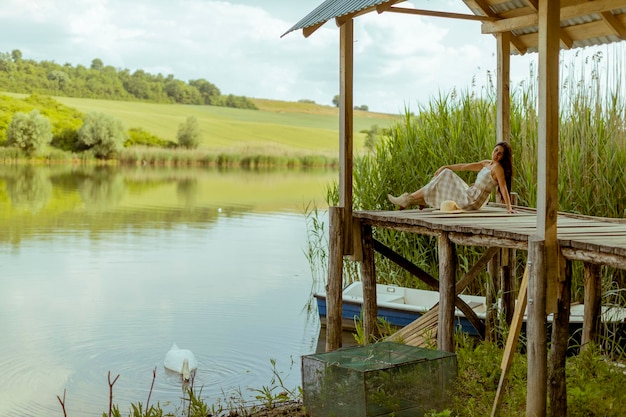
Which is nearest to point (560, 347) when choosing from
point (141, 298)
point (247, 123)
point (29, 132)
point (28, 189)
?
point (141, 298)

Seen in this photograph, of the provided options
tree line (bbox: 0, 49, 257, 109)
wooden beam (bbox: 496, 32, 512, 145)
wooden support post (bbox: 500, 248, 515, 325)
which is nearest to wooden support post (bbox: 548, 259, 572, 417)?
wooden support post (bbox: 500, 248, 515, 325)

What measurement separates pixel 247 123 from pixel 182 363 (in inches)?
2358

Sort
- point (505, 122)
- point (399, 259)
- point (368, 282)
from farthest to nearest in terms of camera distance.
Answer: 1. point (505, 122)
2. point (399, 259)
3. point (368, 282)

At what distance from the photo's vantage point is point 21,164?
49000 mm

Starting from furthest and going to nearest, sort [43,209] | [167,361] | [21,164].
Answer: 1. [21,164]
2. [43,209]
3. [167,361]

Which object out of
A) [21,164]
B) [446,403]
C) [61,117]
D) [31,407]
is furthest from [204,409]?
[61,117]

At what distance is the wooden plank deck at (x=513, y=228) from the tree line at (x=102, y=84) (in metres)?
59.9

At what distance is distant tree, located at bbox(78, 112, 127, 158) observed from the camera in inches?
1988

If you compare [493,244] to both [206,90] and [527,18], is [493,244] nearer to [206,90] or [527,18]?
[527,18]

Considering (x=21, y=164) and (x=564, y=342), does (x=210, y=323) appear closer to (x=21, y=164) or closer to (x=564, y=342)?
(x=564, y=342)

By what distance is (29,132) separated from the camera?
49125mm

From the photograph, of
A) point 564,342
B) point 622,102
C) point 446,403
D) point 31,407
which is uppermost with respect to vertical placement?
point 622,102

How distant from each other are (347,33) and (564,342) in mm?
2992

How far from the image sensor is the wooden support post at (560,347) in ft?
17.7
